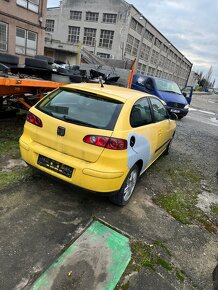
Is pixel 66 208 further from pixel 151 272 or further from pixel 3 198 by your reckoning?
pixel 151 272

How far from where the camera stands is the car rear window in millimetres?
3123

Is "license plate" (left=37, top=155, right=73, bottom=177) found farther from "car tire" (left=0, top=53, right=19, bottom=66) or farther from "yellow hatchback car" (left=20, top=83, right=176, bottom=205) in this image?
"car tire" (left=0, top=53, right=19, bottom=66)

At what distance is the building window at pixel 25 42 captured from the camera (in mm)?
18219

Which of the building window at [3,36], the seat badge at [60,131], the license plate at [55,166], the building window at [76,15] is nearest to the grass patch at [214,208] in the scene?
the license plate at [55,166]

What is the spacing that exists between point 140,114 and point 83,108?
0.91m

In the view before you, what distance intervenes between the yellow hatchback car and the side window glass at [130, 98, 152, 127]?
0.05 ft

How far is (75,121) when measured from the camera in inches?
123

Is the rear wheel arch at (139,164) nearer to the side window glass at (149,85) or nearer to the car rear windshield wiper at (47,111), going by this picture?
the car rear windshield wiper at (47,111)

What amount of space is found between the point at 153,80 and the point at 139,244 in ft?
34.4

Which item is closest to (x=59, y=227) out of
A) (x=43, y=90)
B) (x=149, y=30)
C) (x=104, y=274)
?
(x=104, y=274)

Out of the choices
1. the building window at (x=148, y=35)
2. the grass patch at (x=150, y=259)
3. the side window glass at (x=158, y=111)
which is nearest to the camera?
the grass patch at (x=150, y=259)

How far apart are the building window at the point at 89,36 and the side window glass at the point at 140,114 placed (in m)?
47.3

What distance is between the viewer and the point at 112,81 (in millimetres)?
9555

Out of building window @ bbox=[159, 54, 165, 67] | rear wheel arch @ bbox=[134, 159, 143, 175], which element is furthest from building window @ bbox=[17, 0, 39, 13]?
building window @ bbox=[159, 54, 165, 67]
